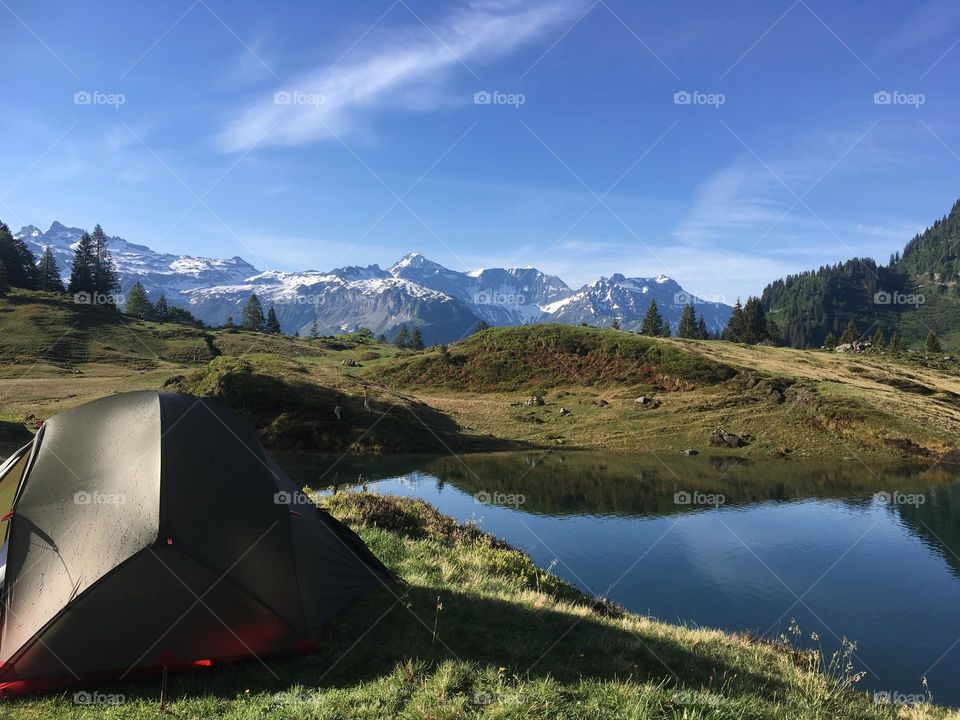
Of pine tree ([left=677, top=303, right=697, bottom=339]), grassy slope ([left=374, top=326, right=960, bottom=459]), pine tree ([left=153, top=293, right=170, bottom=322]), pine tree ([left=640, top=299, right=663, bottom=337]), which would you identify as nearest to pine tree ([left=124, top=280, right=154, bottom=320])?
pine tree ([left=153, top=293, right=170, bottom=322])

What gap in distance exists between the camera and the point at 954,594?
24188 mm

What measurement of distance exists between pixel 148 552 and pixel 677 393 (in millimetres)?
71944

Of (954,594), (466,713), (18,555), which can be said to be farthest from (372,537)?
(954,594)

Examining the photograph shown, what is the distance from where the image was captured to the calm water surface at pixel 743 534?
20.4 meters

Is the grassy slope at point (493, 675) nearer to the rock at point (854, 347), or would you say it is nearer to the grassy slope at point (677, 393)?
the grassy slope at point (677, 393)

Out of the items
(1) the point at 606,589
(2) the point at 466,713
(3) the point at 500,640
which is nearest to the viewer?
(2) the point at 466,713

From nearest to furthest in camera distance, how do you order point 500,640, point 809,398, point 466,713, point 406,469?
point 466,713
point 500,640
point 406,469
point 809,398

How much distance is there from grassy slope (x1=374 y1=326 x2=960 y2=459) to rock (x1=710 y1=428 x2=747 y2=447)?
1.08 m

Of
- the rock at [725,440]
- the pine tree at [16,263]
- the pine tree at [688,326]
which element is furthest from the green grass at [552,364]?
the pine tree at [16,263]

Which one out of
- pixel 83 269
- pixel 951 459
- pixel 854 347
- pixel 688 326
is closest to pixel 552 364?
pixel 951 459

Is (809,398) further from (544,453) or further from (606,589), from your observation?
(606,589)

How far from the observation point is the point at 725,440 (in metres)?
60.4

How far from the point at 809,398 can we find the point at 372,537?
212ft

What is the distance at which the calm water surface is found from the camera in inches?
804
